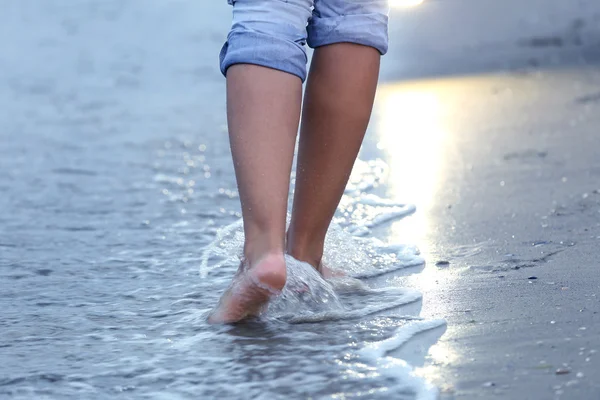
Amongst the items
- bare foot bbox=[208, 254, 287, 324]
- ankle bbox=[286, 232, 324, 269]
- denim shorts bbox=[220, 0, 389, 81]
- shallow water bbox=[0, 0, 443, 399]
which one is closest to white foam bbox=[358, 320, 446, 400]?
shallow water bbox=[0, 0, 443, 399]

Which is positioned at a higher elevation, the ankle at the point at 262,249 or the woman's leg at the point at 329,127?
the woman's leg at the point at 329,127

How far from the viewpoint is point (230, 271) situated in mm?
2066

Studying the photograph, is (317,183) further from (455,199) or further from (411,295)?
(455,199)

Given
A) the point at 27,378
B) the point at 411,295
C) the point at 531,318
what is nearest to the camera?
the point at 27,378

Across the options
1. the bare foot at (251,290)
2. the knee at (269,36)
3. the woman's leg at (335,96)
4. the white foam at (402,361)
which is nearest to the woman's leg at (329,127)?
the woman's leg at (335,96)

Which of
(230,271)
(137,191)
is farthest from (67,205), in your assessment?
(230,271)

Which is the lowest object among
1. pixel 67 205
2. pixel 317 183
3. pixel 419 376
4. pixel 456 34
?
pixel 419 376

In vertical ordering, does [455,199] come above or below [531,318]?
above

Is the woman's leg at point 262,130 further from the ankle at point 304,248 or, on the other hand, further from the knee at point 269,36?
the ankle at point 304,248

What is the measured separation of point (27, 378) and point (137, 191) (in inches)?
64.1

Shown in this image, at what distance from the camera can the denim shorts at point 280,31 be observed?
163cm

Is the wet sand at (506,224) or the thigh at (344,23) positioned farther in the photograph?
the thigh at (344,23)

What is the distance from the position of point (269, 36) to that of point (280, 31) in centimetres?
3

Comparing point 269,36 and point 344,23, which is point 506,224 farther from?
point 269,36
